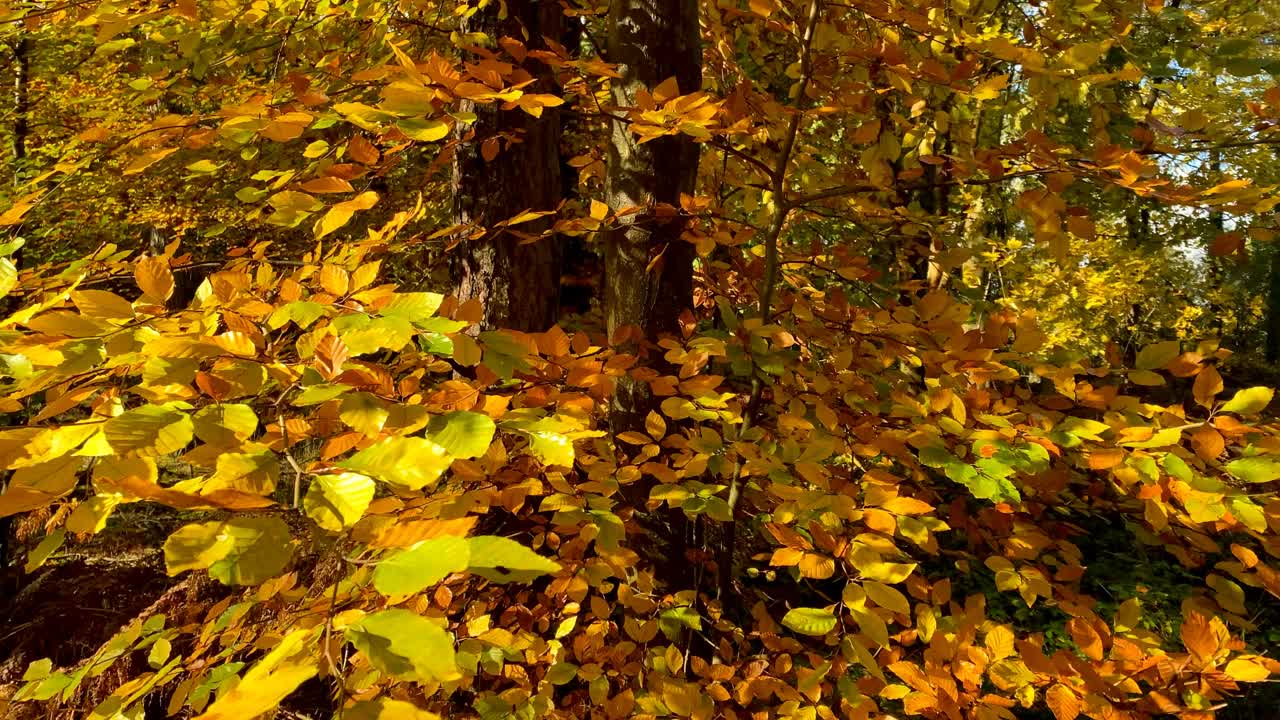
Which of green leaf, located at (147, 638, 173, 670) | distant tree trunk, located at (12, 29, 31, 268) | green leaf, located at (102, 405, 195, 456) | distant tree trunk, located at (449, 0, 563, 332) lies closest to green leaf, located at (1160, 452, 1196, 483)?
green leaf, located at (102, 405, 195, 456)

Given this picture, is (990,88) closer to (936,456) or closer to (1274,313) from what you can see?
(936,456)

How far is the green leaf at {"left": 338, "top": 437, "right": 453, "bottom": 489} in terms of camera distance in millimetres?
664

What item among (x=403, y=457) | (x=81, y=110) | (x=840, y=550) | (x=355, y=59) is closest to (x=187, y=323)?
(x=403, y=457)

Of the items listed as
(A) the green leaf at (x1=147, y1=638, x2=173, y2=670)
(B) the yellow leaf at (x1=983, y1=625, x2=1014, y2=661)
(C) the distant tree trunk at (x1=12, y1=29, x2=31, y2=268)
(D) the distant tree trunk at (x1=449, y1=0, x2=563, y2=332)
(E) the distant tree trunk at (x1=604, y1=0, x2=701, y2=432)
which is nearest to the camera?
(A) the green leaf at (x1=147, y1=638, x2=173, y2=670)

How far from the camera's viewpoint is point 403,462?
0.68 metres

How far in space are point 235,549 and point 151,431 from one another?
0.71 feet

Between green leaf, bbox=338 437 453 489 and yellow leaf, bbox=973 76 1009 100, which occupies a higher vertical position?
yellow leaf, bbox=973 76 1009 100

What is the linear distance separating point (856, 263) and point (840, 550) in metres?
1.20

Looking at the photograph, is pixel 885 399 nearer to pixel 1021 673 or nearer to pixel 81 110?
pixel 1021 673

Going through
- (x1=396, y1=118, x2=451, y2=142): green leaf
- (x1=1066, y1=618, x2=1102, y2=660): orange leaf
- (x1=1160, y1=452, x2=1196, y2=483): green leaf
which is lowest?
(x1=1066, y1=618, x2=1102, y2=660): orange leaf

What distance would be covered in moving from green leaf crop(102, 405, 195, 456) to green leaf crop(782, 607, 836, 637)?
110 centimetres

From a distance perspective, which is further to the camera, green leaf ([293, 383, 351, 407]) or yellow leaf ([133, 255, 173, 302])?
yellow leaf ([133, 255, 173, 302])

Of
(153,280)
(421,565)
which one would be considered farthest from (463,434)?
(153,280)

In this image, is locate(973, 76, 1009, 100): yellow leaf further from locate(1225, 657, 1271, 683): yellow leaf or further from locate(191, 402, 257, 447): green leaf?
locate(191, 402, 257, 447): green leaf
